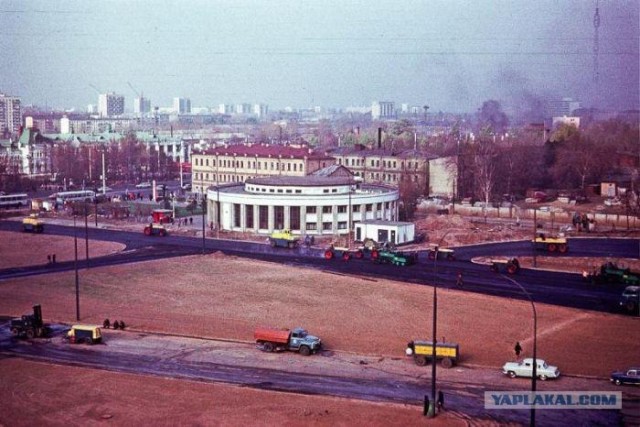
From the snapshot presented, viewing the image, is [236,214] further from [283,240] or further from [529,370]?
[529,370]

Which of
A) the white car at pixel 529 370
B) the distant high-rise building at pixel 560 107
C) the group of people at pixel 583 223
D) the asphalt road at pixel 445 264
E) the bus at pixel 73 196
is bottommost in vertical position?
the white car at pixel 529 370

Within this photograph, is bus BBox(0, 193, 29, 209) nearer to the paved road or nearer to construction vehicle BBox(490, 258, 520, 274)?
the paved road

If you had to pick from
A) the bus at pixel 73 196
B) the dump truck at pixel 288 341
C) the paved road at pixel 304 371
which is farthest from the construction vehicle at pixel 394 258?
the bus at pixel 73 196

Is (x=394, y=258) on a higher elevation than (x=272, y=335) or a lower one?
higher

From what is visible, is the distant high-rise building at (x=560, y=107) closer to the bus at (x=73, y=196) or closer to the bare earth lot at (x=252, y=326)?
the bus at (x=73, y=196)

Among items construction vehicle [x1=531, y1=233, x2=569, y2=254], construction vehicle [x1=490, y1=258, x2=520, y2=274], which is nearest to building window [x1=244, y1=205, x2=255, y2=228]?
construction vehicle [x1=531, y1=233, x2=569, y2=254]

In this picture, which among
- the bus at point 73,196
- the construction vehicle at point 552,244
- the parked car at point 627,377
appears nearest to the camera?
the parked car at point 627,377

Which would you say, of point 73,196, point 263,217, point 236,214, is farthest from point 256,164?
point 263,217
